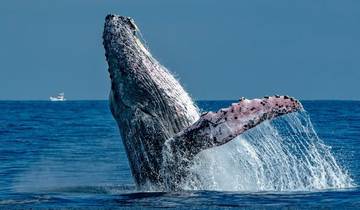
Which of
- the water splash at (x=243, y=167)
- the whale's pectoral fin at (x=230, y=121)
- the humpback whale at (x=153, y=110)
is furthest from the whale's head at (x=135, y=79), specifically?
the whale's pectoral fin at (x=230, y=121)

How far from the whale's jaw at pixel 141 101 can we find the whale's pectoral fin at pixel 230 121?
87 centimetres

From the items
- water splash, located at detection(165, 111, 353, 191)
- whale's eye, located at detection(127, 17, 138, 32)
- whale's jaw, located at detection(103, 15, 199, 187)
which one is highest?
whale's eye, located at detection(127, 17, 138, 32)

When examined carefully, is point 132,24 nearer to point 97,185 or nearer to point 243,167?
point 243,167

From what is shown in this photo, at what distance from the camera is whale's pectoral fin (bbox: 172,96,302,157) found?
11.4m

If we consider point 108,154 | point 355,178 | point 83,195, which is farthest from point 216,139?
point 108,154

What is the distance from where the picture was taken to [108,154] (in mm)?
22828

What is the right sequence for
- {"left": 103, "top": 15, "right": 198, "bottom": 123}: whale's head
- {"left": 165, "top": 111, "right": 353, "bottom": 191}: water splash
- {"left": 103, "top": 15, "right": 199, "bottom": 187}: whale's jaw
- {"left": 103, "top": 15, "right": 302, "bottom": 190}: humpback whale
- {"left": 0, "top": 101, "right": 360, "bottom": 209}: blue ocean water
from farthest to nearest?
{"left": 103, "top": 15, "right": 198, "bottom": 123}: whale's head < {"left": 103, "top": 15, "right": 199, "bottom": 187}: whale's jaw < {"left": 165, "top": 111, "right": 353, "bottom": 191}: water splash < {"left": 103, "top": 15, "right": 302, "bottom": 190}: humpback whale < {"left": 0, "top": 101, "right": 360, "bottom": 209}: blue ocean water

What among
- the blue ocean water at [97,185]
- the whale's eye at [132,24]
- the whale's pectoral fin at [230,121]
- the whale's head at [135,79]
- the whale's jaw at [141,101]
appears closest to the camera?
the blue ocean water at [97,185]

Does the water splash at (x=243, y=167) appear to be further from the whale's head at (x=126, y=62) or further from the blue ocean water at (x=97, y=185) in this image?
the whale's head at (x=126, y=62)

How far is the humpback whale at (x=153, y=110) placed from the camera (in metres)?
11.6

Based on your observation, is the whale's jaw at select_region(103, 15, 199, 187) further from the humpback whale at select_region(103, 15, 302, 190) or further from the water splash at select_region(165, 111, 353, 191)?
the water splash at select_region(165, 111, 353, 191)

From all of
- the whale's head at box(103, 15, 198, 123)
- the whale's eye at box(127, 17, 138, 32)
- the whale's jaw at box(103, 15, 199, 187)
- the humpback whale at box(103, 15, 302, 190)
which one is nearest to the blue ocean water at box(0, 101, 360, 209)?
the humpback whale at box(103, 15, 302, 190)

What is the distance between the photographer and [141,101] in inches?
502

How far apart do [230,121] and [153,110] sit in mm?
1570
